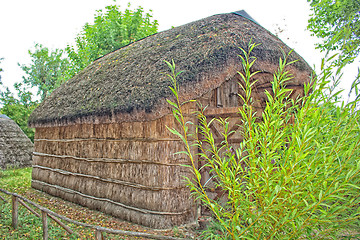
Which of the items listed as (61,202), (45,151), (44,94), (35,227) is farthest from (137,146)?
(44,94)

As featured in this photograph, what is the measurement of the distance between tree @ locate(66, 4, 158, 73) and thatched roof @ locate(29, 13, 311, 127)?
684cm

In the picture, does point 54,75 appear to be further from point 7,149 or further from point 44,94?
point 7,149

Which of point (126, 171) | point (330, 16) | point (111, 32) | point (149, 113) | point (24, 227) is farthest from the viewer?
point (111, 32)

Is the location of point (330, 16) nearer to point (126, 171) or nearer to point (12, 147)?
point (126, 171)

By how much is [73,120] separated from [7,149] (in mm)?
9384

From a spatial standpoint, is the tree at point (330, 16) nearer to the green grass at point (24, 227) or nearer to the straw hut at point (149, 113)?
the straw hut at point (149, 113)

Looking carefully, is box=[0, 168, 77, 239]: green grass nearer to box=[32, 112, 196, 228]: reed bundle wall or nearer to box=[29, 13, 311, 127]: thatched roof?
box=[32, 112, 196, 228]: reed bundle wall

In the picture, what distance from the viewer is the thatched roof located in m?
4.96

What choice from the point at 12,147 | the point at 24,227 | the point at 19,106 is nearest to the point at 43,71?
the point at 19,106

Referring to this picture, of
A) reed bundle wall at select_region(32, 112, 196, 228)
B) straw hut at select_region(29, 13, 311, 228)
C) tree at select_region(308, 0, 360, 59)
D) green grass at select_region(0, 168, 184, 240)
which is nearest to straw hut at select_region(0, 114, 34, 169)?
green grass at select_region(0, 168, 184, 240)

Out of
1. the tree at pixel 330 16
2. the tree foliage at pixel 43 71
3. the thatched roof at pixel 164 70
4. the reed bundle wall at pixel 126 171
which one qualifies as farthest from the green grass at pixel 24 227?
the tree foliage at pixel 43 71

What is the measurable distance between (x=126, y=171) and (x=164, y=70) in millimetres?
2272

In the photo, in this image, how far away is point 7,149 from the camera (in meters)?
13.8

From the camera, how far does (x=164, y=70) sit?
5449mm
